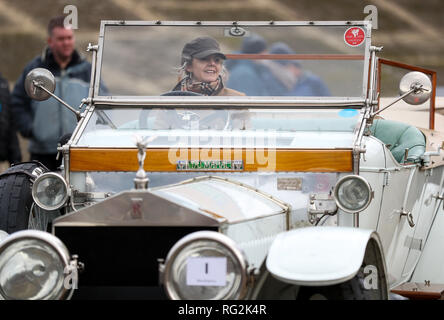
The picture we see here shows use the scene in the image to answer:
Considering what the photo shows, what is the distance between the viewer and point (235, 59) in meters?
6.57

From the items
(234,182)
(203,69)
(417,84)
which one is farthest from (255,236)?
(203,69)

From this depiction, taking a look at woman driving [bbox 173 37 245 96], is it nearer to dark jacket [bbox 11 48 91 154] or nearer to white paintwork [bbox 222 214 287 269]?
white paintwork [bbox 222 214 287 269]

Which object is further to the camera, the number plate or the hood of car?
the hood of car

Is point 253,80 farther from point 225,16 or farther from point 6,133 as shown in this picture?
point 225,16

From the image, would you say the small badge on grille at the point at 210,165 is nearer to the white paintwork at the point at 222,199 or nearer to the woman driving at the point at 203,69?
the white paintwork at the point at 222,199

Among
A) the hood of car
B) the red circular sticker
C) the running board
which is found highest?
the red circular sticker

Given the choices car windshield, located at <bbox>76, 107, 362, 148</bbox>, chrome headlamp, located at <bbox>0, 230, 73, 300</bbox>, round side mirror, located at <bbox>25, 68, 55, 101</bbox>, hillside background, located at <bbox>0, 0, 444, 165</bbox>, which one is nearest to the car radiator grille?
chrome headlamp, located at <bbox>0, 230, 73, 300</bbox>

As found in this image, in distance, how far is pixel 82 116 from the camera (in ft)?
20.6

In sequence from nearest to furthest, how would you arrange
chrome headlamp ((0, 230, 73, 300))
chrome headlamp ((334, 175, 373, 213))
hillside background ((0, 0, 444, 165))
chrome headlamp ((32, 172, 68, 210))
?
chrome headlamp ((0, 230, 73, 300)) < chrome headlamp ((334, 175, 373, 213)) < chrome headlamp ((32, 172, 68, 210)) < hillside background ((0, 0, 444, 165))

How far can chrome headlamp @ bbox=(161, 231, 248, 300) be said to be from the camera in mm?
4367

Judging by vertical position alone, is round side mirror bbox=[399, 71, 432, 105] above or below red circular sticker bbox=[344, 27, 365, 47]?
below

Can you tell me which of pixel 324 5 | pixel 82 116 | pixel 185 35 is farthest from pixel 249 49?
pixel 324 5

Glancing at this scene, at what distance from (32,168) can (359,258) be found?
2.62 metres
